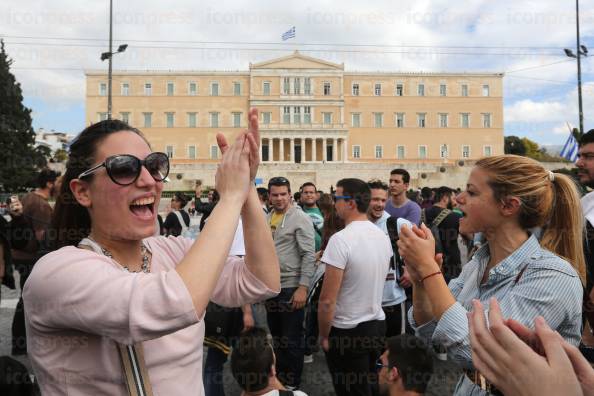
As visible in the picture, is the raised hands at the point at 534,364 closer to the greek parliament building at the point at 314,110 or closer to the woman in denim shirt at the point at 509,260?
the woman in denim shirt at the point at 509,260

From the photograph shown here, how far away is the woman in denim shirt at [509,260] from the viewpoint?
4.75 feet

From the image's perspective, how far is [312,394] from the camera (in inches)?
142

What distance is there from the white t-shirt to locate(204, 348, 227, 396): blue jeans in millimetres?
828

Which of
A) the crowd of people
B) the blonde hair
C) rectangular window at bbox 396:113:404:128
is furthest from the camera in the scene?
rectangular window at bbox 396:113:404:128

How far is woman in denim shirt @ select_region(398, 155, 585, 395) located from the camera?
4.75 feet

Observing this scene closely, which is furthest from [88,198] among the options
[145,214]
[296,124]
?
[296,124]

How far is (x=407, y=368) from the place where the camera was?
93.9 inches

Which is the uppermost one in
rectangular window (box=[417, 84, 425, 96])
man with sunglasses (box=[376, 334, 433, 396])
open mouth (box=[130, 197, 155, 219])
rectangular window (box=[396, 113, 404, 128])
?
rectangular window (box=[417, 84, 425, 96])

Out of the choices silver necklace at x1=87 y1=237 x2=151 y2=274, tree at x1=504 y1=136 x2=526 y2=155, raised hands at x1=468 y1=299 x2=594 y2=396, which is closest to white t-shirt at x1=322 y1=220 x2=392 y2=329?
silver necklace at x1=87 y1=237 x2=151 y2=274

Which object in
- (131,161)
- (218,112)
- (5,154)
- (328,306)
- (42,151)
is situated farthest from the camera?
(218,112)

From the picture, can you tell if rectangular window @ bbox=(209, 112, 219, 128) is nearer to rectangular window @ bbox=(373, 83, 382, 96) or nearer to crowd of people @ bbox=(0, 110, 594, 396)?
rectangular window @ bbox=(373, 83, 382, 96)

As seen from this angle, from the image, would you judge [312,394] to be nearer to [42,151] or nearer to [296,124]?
[42,151]

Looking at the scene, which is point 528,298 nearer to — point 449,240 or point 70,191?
point 70,191

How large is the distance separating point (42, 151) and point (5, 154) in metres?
3.64
